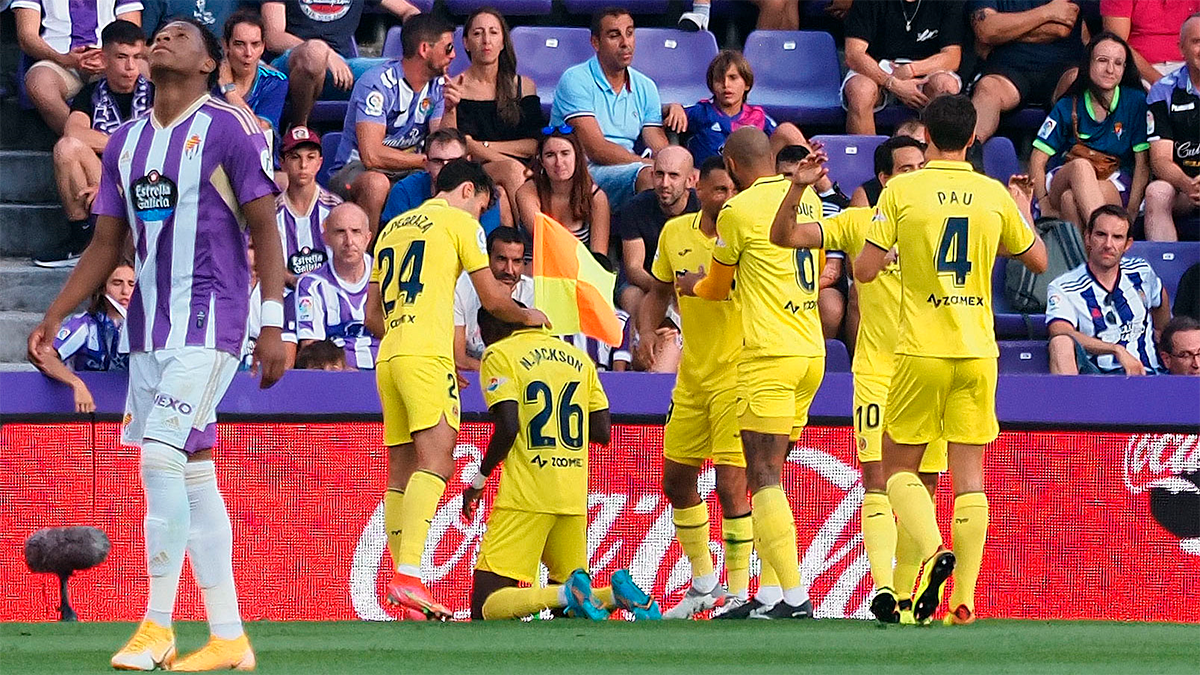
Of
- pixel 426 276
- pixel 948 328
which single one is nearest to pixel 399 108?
pixel 426 276

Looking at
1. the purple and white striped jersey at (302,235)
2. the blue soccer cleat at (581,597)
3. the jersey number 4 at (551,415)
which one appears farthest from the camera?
the purple and white striped jersey at (302,235)

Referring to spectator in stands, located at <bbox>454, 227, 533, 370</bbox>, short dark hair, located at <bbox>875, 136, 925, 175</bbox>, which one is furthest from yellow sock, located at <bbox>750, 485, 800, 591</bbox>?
short dark hair, located at <bbox>875, 136, 925, 175</bbox>

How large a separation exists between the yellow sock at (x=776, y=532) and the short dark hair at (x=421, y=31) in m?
4.67

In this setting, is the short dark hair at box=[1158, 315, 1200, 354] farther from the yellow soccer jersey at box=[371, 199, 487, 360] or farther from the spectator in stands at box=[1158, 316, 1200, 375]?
the yellow soccer jersey at box=[371, 199, 487, 360]

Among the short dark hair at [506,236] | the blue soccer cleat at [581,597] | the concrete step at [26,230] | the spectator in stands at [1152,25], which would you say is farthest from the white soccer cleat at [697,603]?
the spectator in stands at [1152,25]

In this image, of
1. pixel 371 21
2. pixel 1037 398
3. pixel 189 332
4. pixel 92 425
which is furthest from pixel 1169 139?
pixel 189 332

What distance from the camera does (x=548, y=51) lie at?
42.0 feet

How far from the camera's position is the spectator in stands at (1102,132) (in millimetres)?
11870

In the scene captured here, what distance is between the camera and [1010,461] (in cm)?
905

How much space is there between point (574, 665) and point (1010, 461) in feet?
12.8

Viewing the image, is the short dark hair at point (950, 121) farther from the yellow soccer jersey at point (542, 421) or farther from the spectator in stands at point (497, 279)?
the spectator in stands at point (497, 279)

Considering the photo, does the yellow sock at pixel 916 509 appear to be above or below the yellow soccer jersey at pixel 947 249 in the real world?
below

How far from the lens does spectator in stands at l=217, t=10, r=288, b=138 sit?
36.8ft

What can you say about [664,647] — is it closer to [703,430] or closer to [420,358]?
[703,430]
